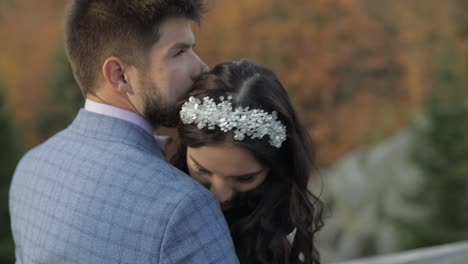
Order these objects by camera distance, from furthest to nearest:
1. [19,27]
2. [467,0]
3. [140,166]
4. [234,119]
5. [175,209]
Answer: [19,27] < [467,0] < [234,119] < [140,166] < [175,209]

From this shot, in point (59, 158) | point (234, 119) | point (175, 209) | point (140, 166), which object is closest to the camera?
point (175, 209)

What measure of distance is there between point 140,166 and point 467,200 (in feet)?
20.4

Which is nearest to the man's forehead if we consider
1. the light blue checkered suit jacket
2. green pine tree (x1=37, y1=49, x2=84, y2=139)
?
the light blue checkered suit jacket

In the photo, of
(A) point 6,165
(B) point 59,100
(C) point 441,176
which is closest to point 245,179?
(A) point 6,165

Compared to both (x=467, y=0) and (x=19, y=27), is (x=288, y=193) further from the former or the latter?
(x=19, y=27)

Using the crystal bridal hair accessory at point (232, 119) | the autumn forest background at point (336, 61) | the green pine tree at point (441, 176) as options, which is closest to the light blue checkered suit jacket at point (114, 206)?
the crystal bridal hair accessory at point (232, 119)

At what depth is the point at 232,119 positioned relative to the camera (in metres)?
1.98

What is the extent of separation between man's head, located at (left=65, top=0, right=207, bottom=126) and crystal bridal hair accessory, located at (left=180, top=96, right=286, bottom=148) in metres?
0.06

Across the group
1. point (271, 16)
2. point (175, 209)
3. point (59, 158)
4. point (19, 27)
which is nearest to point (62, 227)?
point (59, 158)

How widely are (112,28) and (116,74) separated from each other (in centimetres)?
14

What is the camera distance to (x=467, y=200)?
7164 millimetres

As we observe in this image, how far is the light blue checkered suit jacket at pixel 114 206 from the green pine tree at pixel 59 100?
8.45m

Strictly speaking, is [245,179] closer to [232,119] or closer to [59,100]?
[232,119]

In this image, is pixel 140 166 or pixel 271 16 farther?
pixel 271 16
